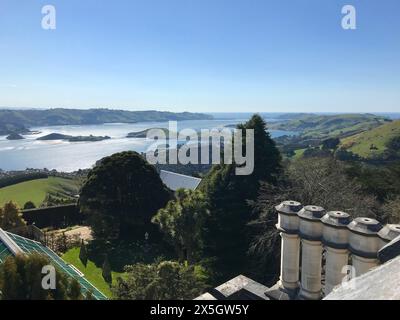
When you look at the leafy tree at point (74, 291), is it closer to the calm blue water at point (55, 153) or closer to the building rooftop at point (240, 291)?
the building rooftop at point (240, 291)

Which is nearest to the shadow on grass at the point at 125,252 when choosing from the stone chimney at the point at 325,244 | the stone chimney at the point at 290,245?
the stone chimney at the point at 290,245

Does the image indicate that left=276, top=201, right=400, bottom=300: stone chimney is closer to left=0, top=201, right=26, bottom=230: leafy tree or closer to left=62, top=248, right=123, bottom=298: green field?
left=62, top=248, right=123, bottom=298: green field

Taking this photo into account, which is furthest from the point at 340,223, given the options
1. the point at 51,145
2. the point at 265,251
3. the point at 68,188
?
the point at 51,145

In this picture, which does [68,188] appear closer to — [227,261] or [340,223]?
[227,261]

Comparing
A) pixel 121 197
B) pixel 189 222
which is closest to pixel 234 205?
pixel 189 222
